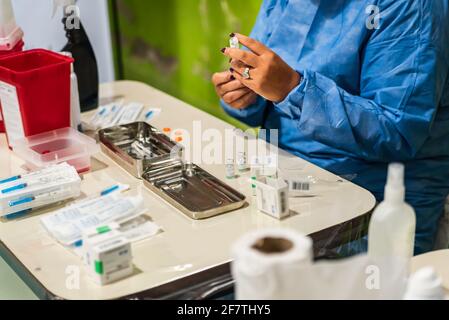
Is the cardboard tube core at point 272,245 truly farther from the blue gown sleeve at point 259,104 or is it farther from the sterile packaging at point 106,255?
the blue gown sleeve at point 259,104

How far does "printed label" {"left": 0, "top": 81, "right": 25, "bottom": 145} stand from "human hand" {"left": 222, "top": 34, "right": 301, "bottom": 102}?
52 centimetres

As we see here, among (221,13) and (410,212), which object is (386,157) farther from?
(221,13)

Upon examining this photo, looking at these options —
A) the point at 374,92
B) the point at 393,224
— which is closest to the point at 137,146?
the point at 374,92

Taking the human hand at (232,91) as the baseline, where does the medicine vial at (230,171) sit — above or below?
below

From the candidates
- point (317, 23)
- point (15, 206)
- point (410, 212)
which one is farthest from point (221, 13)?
point (410, 212)

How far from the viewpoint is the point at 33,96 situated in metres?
1.53

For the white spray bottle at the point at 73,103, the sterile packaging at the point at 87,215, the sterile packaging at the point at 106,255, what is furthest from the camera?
the white spray bottle at the point at 73,103

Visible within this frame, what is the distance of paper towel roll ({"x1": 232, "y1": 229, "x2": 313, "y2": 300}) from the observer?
2.42 feet

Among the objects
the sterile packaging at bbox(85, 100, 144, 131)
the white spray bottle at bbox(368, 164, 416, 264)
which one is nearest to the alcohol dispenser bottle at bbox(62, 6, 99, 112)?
the sterile packaging at bbox(85, 100, 144, 131)

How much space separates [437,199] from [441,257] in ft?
1.67

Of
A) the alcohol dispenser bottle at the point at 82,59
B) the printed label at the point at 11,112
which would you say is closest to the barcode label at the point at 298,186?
the printed label at the point at 11,112

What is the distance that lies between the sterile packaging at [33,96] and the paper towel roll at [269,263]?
0.91 metres

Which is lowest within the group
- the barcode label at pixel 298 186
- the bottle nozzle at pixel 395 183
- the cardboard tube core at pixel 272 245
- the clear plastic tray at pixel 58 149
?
the barcode label at pixel 298 186

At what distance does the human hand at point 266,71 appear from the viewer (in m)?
1.44
